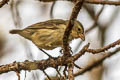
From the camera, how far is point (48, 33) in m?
4.63

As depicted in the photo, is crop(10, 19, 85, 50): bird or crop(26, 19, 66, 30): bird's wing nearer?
crop(10, 19, 85, 50): bird

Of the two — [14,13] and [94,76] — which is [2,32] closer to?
[14,13]

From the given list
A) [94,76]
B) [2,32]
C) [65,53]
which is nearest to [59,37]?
[94,76]

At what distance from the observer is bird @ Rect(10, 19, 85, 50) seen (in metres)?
4.24

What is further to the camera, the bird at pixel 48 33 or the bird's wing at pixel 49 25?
the bird's wing at pixel 49 25

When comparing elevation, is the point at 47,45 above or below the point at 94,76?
above

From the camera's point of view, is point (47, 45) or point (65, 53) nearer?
point (65, 53)

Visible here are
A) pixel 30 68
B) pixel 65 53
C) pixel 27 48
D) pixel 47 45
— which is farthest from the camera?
pixel 47 45

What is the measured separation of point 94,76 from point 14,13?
1494mm

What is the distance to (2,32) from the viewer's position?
20.5 ft

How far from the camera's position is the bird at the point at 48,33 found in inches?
167

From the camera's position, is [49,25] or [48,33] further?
[49,25]

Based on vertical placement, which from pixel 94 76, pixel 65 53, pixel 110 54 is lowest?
pixel 94 76

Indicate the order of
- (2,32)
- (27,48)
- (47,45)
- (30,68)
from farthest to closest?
(2,32) < (47,45) < (27,48) < (30,68)
